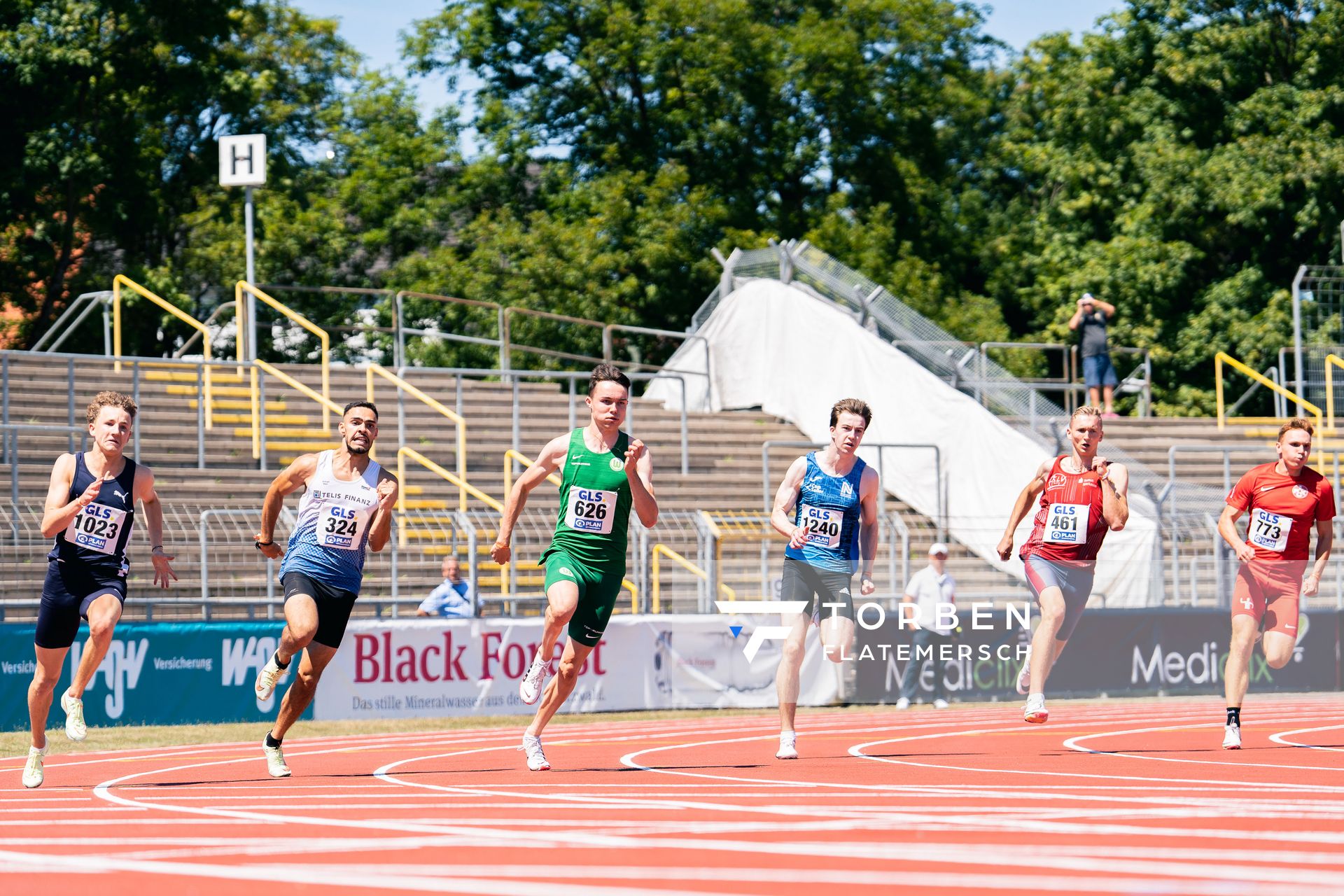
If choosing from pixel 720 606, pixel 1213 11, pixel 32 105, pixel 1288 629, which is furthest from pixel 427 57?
pixel 1288 629

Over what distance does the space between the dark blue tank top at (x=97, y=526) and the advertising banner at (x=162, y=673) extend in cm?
665

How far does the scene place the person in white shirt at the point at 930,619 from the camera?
67.6 ft

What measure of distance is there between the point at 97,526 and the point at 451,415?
1326cm

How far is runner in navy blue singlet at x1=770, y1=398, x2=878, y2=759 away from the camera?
12.2 metres

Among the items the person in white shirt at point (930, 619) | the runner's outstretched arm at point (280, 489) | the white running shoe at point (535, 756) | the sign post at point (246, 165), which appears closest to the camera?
the runner's outstretched arm at point (280, 489)

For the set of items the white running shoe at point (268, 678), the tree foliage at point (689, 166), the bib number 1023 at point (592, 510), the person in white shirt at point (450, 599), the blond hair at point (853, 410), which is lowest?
the white running shoe at point (268, 678)

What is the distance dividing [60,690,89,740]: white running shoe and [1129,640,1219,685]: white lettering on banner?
1376cm

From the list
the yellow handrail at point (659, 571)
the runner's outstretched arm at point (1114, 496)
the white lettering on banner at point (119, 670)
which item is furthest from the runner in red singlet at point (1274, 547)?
the white lettering on banner at point (119, 670)

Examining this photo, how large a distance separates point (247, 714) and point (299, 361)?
2124 centimetres

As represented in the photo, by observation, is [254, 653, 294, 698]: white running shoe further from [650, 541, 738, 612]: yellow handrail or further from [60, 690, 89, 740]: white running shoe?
[650, 541, 738, 612]: yellow handrail

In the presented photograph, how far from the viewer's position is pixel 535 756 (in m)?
11.6

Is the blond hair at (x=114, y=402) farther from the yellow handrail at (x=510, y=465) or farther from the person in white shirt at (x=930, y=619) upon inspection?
the yellow handrail at (x=510, y=465)

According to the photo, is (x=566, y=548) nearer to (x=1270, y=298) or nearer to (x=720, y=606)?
(x=720, y=606)

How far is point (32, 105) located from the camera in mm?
36344
